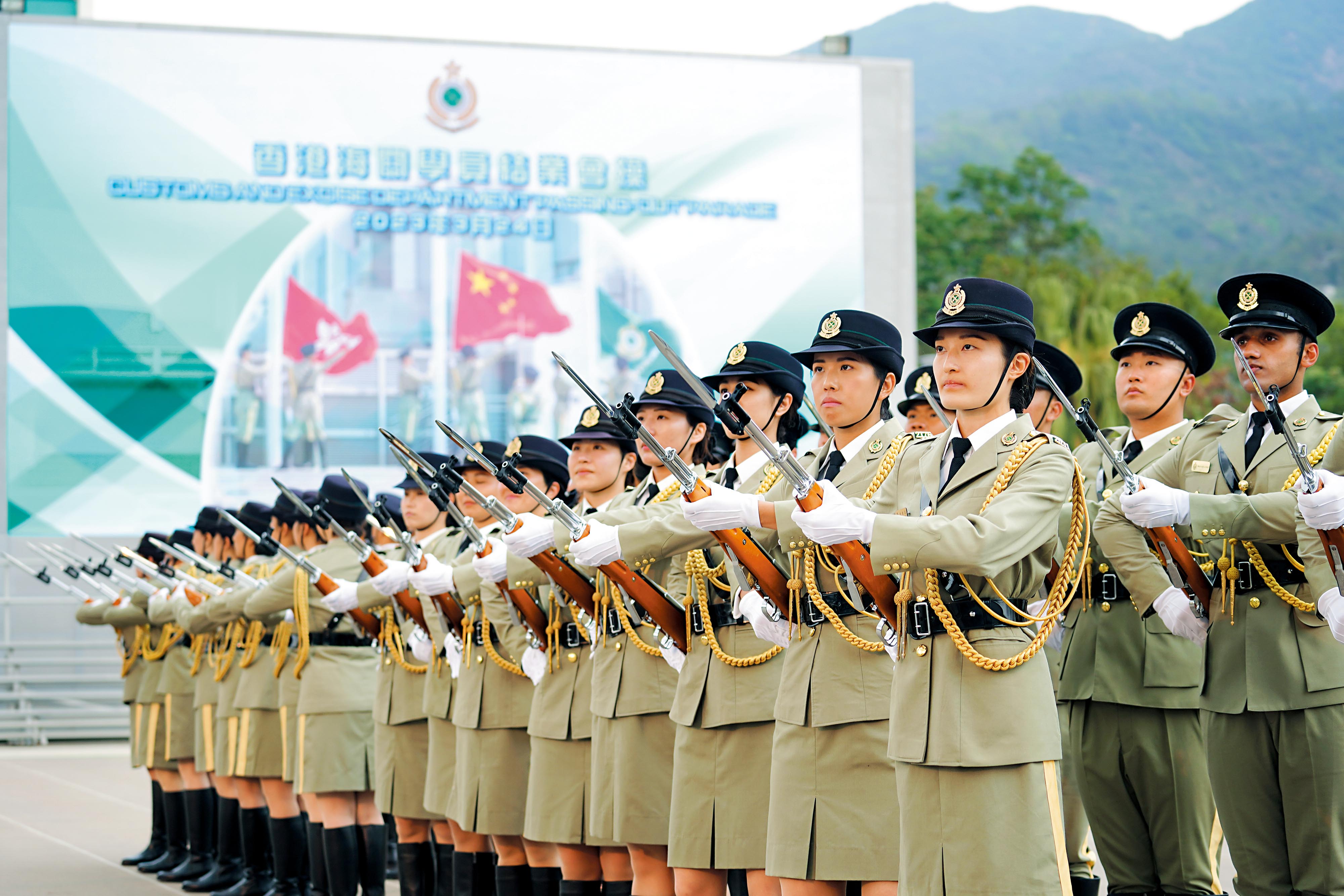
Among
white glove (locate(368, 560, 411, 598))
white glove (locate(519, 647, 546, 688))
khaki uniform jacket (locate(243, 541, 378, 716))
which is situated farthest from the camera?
khaki uniform jacket (locate(243, 541, 378, 716))

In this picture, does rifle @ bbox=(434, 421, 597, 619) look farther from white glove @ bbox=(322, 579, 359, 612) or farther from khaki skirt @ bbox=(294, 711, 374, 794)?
khaki skirt @ bbox=(294, 711, 374, 794)

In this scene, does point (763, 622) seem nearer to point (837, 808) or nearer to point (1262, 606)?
point (837, 808)

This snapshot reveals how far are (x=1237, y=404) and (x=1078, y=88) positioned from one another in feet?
306

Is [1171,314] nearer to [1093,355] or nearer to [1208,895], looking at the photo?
[1208,895]

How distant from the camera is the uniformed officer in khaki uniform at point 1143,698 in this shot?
15.4ft

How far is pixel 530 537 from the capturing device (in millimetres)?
4824

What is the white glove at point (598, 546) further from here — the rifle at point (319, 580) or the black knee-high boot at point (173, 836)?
the black knee-high boot at point (173, 836)

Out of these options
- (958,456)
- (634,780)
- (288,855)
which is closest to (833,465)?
(958,456)

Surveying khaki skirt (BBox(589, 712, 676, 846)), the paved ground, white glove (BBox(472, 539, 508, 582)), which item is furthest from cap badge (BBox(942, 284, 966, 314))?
the paved ground

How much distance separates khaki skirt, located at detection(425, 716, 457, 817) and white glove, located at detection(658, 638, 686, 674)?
1631 millimetres

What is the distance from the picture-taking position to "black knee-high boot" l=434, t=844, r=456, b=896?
251 inches

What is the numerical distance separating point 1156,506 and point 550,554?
6.29 ft

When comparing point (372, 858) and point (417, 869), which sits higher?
point (417, 869)

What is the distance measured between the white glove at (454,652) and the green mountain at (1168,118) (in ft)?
261
